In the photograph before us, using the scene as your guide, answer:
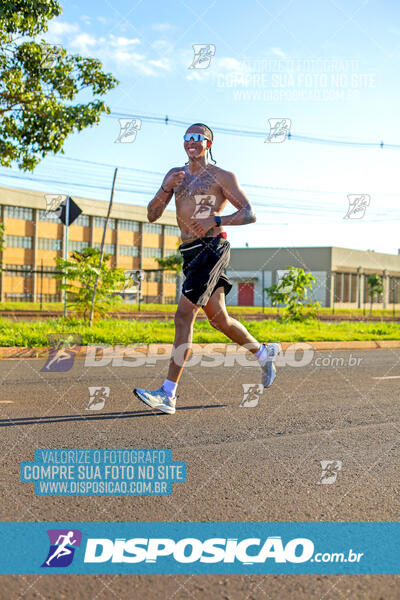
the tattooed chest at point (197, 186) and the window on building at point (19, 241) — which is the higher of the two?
the window on building at point (19, 241)

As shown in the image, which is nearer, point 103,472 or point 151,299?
point 103,472

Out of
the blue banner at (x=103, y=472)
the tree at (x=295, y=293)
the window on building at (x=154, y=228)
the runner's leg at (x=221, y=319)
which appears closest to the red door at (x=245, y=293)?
the window on building at (x=154, y=228)

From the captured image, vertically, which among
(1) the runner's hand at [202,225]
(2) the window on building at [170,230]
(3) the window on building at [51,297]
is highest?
(2) the window on building at [170,230]

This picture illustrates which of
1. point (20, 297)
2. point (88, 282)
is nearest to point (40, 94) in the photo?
point (88, 282)

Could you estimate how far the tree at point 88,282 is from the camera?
1280cm

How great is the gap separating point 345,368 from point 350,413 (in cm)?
364

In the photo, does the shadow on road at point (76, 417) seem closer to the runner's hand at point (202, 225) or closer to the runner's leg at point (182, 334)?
the runner's leg at point (182, 334)

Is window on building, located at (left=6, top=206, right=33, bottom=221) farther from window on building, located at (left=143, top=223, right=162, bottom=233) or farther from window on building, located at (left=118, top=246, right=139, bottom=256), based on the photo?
window on building, located at (left=143, top=223, right=162, bottom=233)

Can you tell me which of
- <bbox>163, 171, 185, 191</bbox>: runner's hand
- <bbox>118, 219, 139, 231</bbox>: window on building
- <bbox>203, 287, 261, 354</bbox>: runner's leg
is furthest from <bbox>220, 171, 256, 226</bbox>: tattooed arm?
<bbox>118, 219, 139, 231</bbox>: window on building

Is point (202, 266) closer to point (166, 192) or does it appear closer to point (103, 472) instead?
point (166, 192)

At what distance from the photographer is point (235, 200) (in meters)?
4.80

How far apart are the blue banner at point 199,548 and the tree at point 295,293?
15.3 metres

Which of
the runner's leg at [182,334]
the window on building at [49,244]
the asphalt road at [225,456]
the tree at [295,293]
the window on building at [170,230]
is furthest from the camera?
the window on building at [170,230]

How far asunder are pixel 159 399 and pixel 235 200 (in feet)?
5.10
